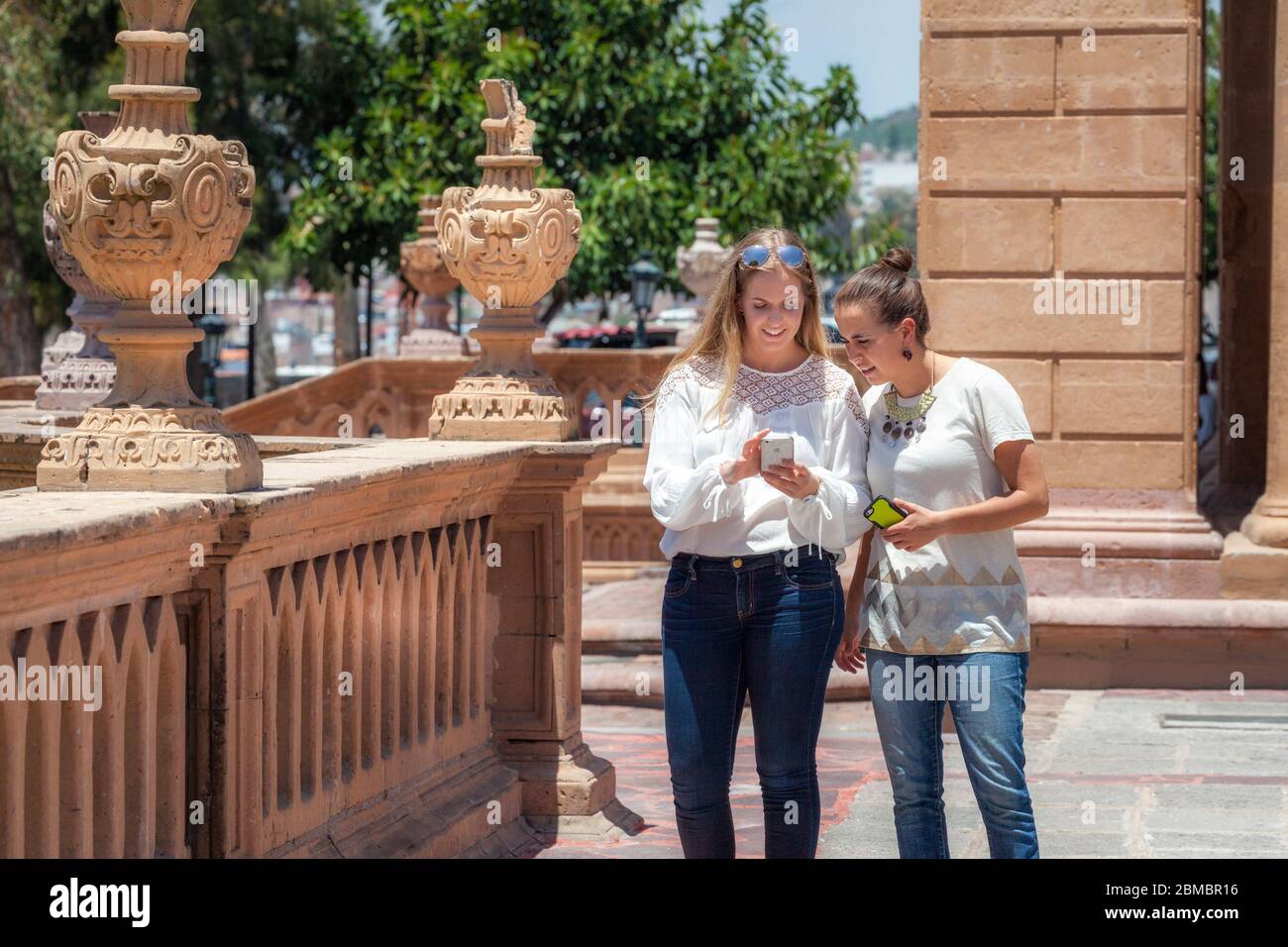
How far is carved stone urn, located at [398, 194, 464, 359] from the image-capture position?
2156 cm

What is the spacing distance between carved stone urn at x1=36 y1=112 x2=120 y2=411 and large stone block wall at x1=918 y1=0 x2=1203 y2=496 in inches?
187

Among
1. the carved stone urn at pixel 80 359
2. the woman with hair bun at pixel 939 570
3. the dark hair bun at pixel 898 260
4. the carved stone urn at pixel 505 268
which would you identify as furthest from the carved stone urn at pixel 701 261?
the woman with hair bun at pixel 939 570

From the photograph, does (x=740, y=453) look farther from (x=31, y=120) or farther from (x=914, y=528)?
(x=31, y=120)

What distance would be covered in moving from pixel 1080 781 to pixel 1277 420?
3.52m

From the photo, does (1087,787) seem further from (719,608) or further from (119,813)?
(119,813)

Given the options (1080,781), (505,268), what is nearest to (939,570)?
(505,268)

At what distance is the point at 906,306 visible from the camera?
5344 millimetres

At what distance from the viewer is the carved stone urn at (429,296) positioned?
21.6 metres

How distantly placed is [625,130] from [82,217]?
944 inches

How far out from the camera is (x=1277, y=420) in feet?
38.2

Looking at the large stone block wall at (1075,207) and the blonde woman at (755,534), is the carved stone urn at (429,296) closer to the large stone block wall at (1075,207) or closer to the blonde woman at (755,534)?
the large stone block wall at (1075,207)

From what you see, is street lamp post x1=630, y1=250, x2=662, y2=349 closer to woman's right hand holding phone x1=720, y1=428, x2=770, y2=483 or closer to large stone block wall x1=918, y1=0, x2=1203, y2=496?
large stone block wall x1=918, y1=0, x2=1203, y2=496

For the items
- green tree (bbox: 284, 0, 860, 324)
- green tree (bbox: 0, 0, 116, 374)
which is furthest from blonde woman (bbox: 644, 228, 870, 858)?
green tree (bbox: 0, 0, 116, 374)

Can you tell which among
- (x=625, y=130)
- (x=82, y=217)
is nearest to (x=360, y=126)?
(x=625, y=130)
